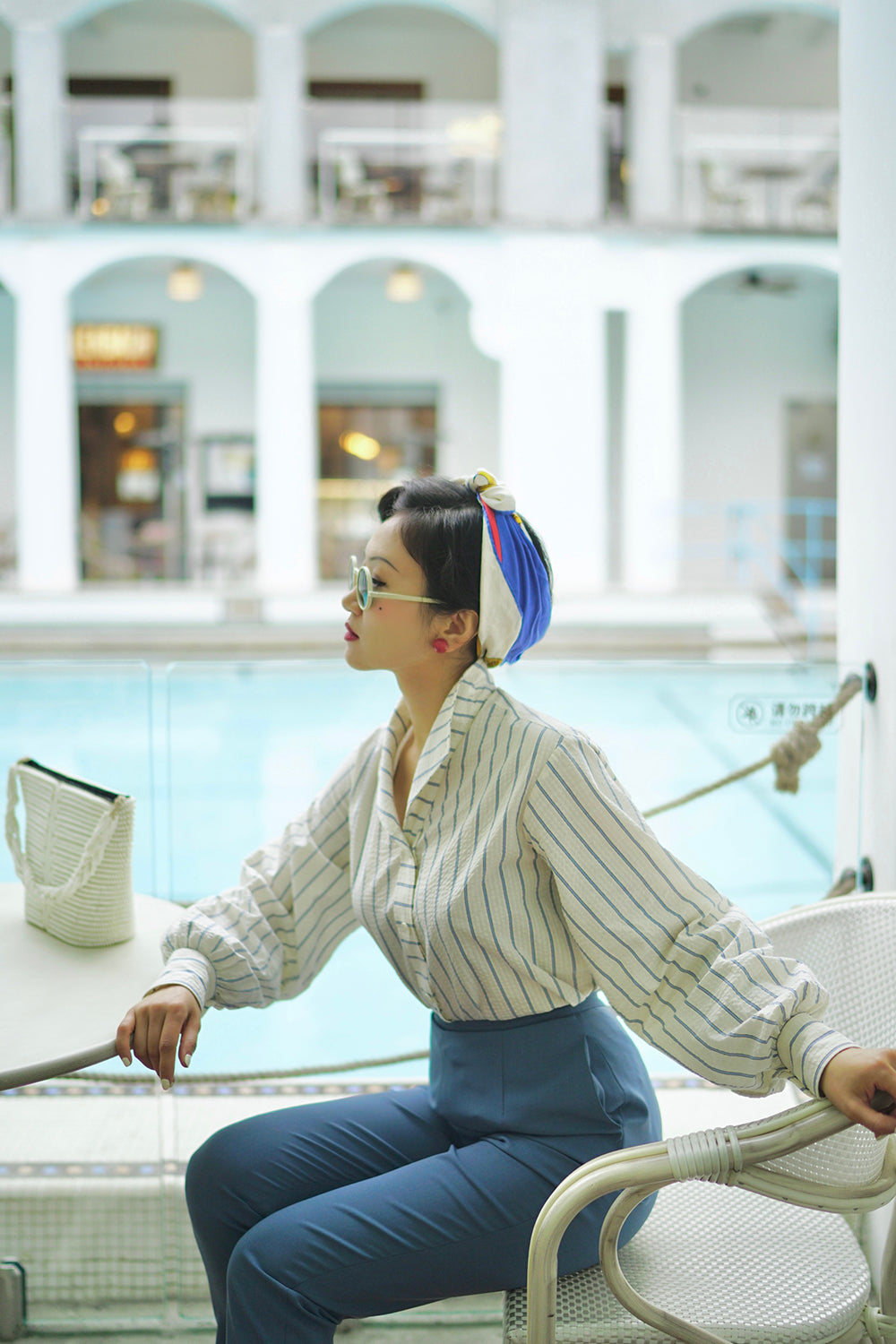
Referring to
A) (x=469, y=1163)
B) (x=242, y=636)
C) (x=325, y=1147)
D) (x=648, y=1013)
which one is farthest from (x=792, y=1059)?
(x=242, y=636)

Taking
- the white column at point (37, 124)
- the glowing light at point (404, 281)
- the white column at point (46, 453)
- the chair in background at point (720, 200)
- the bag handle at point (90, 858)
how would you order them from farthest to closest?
the glowing light at point (404, 281) → the chair in background at point (720, 200) → the white column at point (46, 453) → the white column at point (37, 124) → the bag handle at point (90, 858)

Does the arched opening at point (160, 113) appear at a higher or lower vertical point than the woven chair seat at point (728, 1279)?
higher

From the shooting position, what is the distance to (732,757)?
2387 millimetres

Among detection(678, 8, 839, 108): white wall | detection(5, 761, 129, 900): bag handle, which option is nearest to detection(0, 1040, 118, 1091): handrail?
detection(5, 761, 129, 900): bag handle

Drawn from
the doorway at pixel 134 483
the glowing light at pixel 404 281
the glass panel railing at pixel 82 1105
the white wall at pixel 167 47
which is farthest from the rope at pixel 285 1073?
the white wall at pixel 167 47

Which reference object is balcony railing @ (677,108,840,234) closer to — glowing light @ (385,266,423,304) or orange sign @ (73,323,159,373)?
glowing light @ (385,266,423,304)

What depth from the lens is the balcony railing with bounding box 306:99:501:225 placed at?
1151cm

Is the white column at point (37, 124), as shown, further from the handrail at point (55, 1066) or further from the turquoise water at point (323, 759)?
the handrail at point (55, 1066)

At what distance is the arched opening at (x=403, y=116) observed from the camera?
1163 cm

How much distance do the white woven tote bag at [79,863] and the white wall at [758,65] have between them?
13.9m

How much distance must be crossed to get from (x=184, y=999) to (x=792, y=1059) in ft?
1.91

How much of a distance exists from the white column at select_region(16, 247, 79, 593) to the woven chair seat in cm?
1089

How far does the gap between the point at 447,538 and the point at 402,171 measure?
11276 mm

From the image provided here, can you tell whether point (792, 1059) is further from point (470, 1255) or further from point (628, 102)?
point (628, 102)
